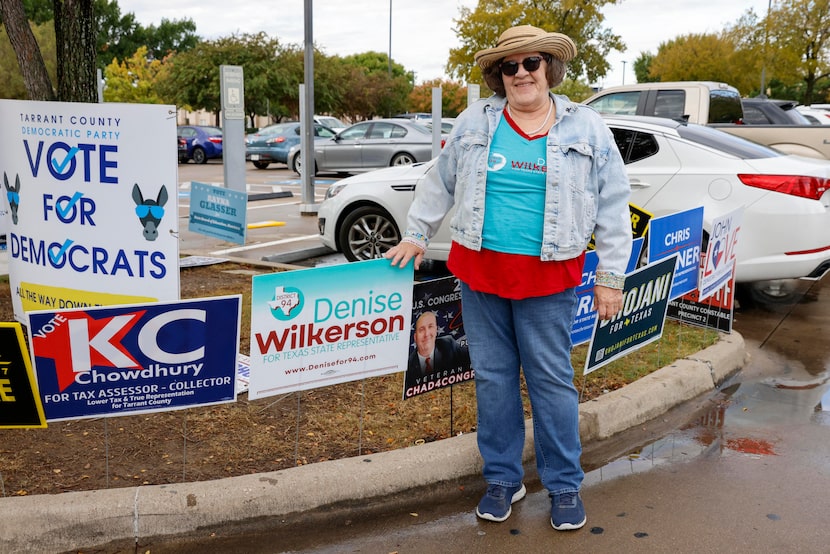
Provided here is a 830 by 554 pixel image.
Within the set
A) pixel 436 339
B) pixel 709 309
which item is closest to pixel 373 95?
pixel 709 309

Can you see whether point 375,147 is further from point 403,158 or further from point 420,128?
point 420,128

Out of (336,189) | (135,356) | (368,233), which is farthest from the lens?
(336,189)

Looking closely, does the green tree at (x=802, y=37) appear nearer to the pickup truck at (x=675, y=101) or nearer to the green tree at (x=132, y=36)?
the pickup truck at (x=675, y=101)

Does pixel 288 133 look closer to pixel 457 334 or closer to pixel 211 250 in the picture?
pixel 211 250

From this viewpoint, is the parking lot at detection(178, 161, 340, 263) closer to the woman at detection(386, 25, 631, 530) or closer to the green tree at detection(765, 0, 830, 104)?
the woman at detection(386, 25, 631, 530)

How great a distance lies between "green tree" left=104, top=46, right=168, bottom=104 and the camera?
53.8 meters

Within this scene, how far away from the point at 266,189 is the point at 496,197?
52.5 ft

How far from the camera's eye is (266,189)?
18703 mm

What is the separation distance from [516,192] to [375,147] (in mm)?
16544

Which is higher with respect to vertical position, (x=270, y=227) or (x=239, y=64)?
(x=239, y=64)

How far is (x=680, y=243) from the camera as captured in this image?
5262 millimetres

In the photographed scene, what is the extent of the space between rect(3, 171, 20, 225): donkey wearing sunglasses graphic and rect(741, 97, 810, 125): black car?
12588 mm

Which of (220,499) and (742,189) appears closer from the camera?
(220,499)

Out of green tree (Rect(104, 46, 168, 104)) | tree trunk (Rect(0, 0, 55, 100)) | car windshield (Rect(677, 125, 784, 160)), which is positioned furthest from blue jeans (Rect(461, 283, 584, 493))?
green tree (Rect(104, 46, 168, 104))
